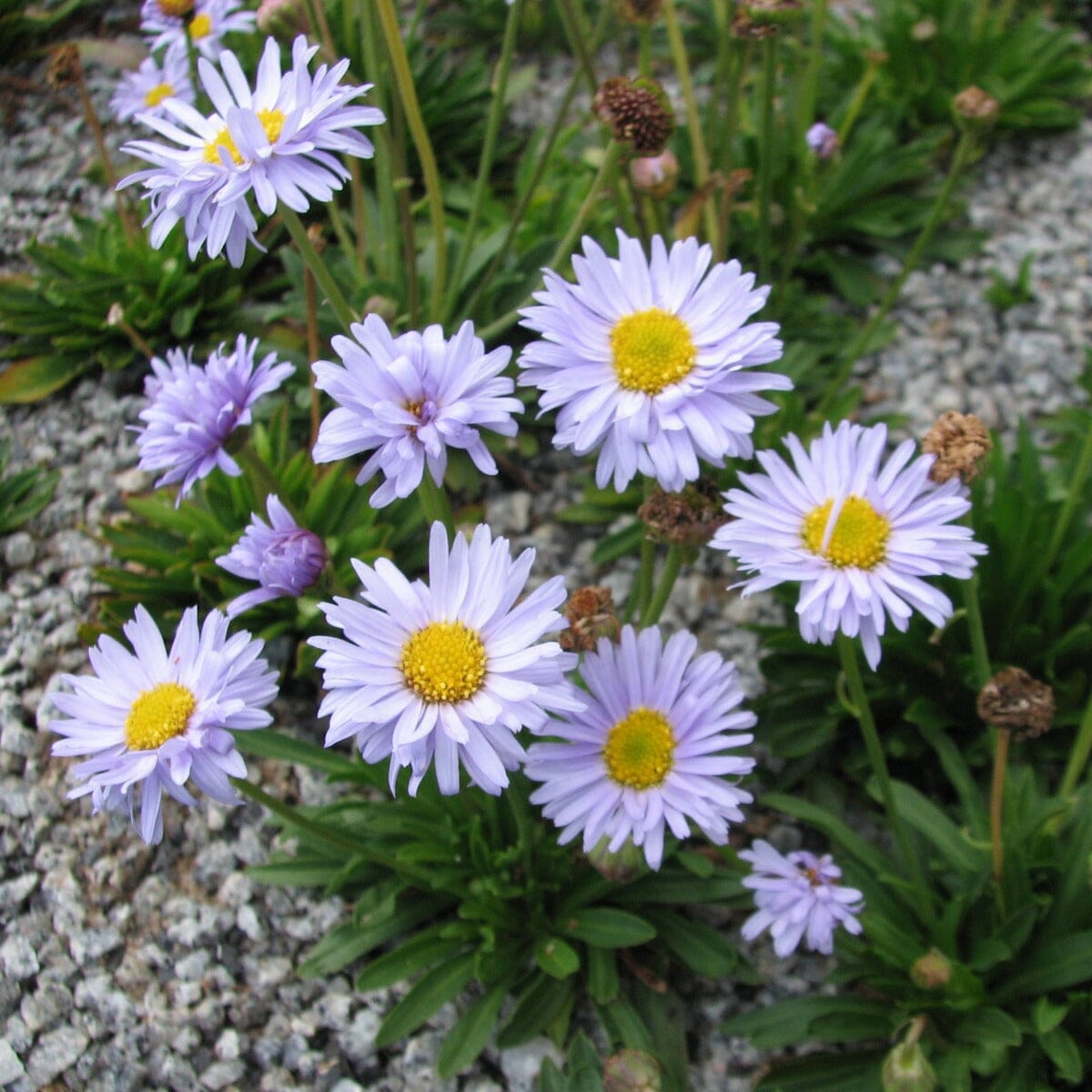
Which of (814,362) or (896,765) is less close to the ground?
(814,362)

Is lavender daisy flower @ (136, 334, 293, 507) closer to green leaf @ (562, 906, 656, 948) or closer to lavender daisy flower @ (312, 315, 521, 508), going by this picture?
lavender daisy flower @ (312, 315, 521, 508)

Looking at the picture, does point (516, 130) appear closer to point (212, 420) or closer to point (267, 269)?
point (267, 269)

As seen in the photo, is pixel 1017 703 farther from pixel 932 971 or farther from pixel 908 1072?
pixel 908 1072

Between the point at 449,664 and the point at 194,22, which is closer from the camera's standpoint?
the point at 449,664

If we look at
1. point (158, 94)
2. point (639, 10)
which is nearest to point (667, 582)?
point (639, 10)

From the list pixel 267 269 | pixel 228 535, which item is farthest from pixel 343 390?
pixel 267 269

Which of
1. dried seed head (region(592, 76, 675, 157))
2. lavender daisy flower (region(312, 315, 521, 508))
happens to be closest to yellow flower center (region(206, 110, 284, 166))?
lavender daisy flower (region(312, 315, 521, 508))

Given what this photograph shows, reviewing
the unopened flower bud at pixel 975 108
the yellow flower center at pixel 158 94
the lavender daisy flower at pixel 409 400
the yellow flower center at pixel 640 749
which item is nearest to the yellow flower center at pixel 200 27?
the yellow flower center at pixel 158 94
